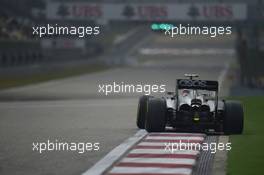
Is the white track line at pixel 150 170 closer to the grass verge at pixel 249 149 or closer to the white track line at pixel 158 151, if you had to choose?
the grass verge at pixel 249 149

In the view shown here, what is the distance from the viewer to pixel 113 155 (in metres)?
14.6

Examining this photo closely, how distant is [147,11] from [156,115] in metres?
45.4

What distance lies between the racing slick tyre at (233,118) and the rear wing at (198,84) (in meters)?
0.51

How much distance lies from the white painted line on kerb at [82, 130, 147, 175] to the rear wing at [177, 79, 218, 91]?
132 centimetres

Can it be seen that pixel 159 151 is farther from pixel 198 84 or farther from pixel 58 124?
pixel 58 124

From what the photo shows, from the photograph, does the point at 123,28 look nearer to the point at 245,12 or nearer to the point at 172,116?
the point at 245,12

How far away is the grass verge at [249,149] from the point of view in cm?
1321

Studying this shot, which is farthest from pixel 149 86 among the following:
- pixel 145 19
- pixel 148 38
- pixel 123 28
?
pixel 123 28

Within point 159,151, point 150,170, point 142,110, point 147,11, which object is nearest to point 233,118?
point 142,110

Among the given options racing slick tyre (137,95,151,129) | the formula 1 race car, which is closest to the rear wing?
the formula 1 race car

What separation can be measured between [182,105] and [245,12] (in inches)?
1762

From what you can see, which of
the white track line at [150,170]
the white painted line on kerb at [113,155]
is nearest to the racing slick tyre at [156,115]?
the white painted line on kerb at [113,155]

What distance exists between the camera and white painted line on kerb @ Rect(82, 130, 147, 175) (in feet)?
41.6

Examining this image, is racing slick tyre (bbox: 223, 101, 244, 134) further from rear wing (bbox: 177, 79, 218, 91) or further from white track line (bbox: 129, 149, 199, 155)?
Result: white track line (bbox: 129, 149, 199, 155)
